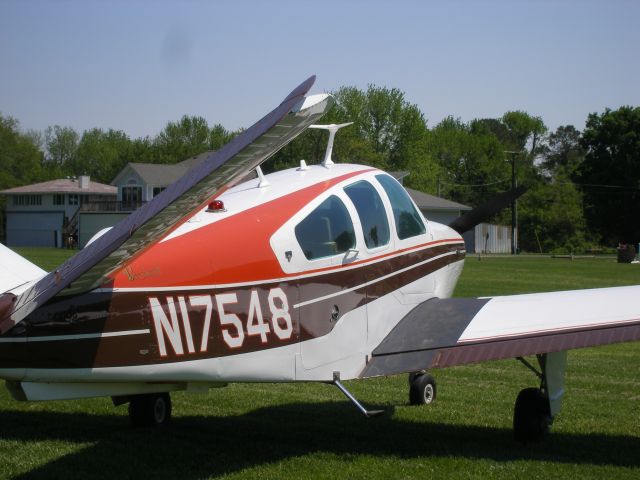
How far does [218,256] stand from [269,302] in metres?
0.56

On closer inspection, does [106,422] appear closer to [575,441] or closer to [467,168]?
[575,441]

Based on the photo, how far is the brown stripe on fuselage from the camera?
18.8ft

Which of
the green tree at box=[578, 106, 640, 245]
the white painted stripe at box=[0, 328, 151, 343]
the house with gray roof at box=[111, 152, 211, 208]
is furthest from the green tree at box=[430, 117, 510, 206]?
the white painted stripe at box=[0, 328, 151, 343]

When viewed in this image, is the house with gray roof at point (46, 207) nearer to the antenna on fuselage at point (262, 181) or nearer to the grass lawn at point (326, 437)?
the grass lawn at point (326, 437)

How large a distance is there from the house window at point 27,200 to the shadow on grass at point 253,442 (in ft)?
287

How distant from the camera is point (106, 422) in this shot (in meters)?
9.12

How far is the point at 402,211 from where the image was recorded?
27.4 ft

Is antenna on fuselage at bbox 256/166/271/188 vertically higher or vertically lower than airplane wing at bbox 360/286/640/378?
higher

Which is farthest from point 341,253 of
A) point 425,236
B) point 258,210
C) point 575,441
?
point 575,441

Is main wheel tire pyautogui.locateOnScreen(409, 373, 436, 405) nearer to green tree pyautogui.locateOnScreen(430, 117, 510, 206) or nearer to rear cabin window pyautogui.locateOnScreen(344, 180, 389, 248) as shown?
rear cabin window pyautogui.locateOnScreen(344, 180, 389, 248)

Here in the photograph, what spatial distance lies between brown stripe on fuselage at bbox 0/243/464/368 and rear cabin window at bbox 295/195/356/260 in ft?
0.65

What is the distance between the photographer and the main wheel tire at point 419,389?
10156 millimetres

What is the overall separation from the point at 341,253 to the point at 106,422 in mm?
3525

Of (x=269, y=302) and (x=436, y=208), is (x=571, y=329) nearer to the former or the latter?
(x=269, y=302)
